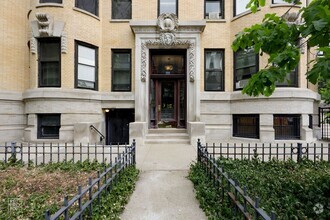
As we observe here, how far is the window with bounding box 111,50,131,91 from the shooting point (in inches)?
461

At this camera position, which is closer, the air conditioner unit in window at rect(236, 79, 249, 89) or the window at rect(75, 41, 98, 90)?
the window at rect(75, 41, 98, 90)

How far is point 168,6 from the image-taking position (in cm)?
1161

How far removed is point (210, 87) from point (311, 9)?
30.1 ft

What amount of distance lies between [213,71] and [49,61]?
28.5ft

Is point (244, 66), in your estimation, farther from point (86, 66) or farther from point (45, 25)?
point (45, 25)

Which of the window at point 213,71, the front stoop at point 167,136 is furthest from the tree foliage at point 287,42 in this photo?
the window at point 213,71

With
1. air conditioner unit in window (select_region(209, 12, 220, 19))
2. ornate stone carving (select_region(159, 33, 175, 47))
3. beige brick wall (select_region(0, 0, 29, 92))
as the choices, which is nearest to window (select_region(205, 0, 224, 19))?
air conditioner unit in window (select_region(209, 12, 220, 19))

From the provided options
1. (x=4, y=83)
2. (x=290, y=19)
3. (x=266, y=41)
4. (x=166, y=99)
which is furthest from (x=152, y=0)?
(x=266, y=41)

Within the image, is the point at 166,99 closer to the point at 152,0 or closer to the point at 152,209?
the point at 152,0

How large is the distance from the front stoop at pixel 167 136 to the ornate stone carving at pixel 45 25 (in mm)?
6883

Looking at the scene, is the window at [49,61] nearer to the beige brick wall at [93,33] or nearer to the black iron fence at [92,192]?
the beige brick wall at [93,33]

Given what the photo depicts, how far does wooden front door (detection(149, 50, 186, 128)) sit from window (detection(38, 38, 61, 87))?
4.96 meters

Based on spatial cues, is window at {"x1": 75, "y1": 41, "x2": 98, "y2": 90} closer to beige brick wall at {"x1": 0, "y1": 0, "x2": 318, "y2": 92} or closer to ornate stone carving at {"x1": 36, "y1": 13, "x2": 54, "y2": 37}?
beige brick wall at {"x1": 0, "y1": 0, "x2": 318, "y2": 92}

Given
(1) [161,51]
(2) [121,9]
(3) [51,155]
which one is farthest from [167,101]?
(3) [51,155]
